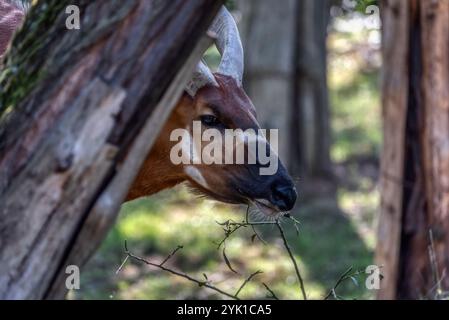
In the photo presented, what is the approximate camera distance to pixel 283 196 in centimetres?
530

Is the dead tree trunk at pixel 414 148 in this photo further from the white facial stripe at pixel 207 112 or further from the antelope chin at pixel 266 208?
the white facial stripe at pixel 207 112

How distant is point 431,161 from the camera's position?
7637 millimetres

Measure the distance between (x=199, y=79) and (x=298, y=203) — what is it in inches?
266

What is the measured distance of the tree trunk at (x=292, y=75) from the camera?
12242mm

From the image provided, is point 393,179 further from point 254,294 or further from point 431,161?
point 254,294

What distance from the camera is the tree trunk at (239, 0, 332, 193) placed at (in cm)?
1224

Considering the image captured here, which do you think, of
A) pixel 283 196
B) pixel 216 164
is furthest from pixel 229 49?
pixel 283 196

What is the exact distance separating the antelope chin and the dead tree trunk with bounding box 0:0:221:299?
1.78 meters

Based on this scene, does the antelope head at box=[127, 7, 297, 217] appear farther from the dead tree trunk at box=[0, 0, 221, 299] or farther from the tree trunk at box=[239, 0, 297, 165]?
the tree trunk at box=[239, 0, 297, 165]

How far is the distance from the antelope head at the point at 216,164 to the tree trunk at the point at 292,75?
6.59m

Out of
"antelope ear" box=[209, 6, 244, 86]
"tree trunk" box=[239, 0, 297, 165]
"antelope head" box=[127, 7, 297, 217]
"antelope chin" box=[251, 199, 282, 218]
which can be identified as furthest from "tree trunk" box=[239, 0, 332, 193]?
"antelope chin" box=[251, 199, 282, 218]

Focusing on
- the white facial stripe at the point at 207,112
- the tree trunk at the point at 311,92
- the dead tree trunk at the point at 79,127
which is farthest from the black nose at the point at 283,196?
the tree trunk at the point at 311,92

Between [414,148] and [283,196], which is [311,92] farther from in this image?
[283,196]
